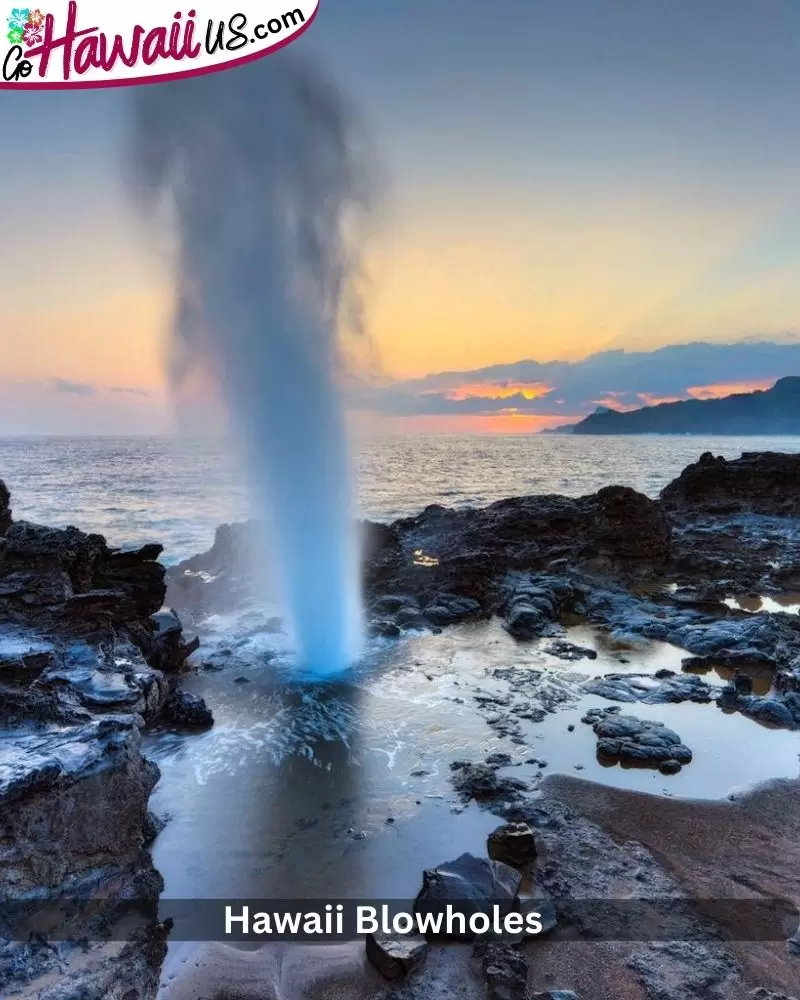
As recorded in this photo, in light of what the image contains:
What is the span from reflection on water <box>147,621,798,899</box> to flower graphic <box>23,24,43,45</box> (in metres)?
11.6

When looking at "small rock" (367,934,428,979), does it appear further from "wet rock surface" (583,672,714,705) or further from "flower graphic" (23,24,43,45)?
"flower graphic" (23,24,43,45)

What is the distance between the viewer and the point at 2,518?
41.7 ft

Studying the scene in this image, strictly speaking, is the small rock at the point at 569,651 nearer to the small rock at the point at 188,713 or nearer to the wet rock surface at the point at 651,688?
the wet rock surface at the point at 651,688

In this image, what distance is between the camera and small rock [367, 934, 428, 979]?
5.82m

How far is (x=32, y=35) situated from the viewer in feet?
31.3

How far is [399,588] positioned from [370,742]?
9190mm

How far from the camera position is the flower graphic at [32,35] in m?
9.52

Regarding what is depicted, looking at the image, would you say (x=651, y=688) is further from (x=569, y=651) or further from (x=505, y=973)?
(x=505, y=973)

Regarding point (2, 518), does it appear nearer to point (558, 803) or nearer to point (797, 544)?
point (558, 803)

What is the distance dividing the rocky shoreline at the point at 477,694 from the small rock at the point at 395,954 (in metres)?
0.03

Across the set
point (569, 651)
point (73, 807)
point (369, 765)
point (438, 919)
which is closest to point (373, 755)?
point (369, 765)

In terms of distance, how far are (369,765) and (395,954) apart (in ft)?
12.7

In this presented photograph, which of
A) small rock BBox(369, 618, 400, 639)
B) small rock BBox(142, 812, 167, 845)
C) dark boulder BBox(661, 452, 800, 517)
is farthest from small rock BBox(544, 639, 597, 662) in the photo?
dark boulder BBox(661, 452, 800, 517)

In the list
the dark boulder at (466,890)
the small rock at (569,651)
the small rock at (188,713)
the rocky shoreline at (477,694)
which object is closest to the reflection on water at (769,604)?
the rocky shoreline at (477,694)
